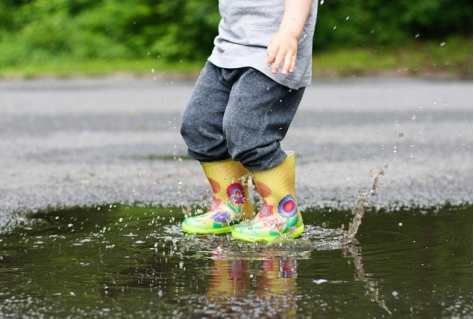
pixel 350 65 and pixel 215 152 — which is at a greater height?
pixel 350 65

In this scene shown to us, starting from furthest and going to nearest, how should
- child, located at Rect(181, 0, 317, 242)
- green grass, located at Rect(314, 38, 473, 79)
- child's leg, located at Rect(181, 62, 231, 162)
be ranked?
green grass, located at Rect(314, 38, 473, 79) → child's leg, located at Rect(181, 62, 231, 162) → child, located at Rect(181, 0, 317, 242)

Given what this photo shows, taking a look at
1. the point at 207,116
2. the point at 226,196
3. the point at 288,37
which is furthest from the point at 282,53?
the point at 226,196

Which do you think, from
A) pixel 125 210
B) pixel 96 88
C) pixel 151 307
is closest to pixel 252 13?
pixel 125 210

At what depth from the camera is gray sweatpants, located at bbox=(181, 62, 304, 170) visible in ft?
11.4

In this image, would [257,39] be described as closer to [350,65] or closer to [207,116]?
[207,116]

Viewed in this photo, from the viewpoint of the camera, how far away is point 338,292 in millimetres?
2588

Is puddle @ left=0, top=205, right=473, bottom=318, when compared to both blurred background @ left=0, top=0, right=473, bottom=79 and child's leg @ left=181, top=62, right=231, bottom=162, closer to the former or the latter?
child's leg @ left=181, top=62, right=231, bottom=162

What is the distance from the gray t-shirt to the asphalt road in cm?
75

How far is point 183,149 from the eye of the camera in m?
7.16

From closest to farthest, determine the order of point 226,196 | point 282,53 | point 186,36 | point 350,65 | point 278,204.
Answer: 1. point 282,53
2. point 278,204
3. point 226,196
4. point 350,65
5. point 186,36

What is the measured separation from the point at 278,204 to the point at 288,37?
26.0 inches

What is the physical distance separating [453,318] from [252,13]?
5.23 feet

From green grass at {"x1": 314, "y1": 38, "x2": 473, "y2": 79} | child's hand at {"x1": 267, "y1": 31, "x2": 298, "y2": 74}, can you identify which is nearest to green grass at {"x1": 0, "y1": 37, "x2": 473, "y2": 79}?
green grass at {"x1": 314, "y1": 38, "x2": 473, "y2": 79}

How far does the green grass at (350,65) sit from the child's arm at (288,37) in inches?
547
